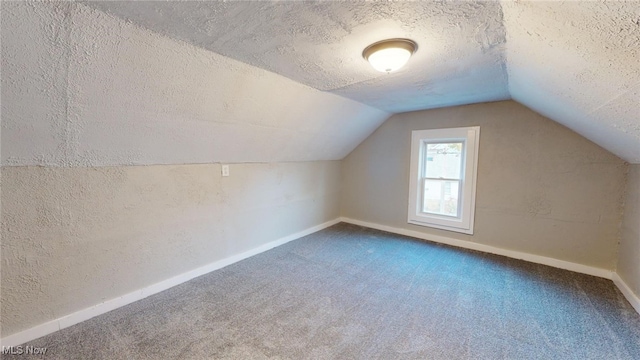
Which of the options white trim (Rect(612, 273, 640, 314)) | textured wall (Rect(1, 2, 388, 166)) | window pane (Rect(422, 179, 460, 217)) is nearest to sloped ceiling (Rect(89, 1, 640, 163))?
textured wall (Rect(1, 2, 388, 166))

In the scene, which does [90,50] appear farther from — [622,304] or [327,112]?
[622,304]

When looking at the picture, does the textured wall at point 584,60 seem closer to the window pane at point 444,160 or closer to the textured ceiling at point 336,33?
the textured ceiling at point 336,33

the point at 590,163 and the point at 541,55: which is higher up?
the point at 541,55

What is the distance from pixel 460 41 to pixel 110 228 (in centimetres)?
288

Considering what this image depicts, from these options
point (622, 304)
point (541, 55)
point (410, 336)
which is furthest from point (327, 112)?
point (622, 304)

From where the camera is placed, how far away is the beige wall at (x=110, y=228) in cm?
166

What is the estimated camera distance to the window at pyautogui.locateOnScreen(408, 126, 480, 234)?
11.0 ft

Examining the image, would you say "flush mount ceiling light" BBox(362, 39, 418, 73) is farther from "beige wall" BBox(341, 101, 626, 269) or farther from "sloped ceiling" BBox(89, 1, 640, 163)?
"beige wall" BBox(341, 101, 626, 269)

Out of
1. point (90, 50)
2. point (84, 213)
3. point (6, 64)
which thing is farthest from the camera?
point (84, 213)

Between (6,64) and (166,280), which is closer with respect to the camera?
(6,64)

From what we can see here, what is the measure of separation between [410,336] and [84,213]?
253 centimetres

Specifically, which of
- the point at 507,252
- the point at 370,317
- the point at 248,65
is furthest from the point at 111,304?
the point at 507,252

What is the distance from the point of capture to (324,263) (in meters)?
2.92

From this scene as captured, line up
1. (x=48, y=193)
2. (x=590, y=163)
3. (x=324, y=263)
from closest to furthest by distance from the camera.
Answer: (x=48, y=193) → (x=590, y=163) → (x=324, y=263)
